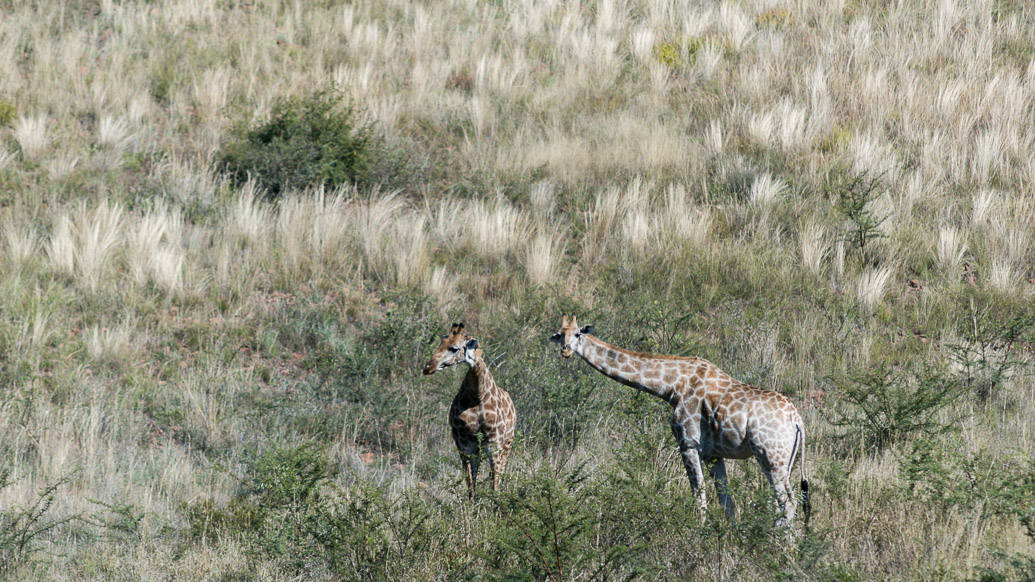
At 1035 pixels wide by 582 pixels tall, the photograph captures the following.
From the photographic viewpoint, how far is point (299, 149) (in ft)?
44.8

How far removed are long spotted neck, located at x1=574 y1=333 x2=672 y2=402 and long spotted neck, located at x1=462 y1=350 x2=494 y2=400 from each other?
0.73 metres

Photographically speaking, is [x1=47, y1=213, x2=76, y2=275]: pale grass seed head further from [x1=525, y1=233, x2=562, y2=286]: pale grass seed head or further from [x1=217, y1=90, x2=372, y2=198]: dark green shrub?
[x1=525, y1=233, x2=562, y2=286]: pale grass seed head

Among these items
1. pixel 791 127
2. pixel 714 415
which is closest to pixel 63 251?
pixel 714 415

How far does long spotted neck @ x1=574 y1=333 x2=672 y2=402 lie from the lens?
679 cm

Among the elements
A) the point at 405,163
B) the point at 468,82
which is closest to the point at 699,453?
the point at 405,163

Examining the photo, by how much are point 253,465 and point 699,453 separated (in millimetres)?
4159

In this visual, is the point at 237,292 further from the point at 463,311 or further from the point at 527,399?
the point at 527,399

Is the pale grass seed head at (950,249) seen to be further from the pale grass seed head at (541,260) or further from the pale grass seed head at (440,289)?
the pale grass seed head at (440,289)

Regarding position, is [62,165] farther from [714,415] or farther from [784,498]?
[784,498]

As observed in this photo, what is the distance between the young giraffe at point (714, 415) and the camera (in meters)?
6.20

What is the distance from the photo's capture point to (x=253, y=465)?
8.30m

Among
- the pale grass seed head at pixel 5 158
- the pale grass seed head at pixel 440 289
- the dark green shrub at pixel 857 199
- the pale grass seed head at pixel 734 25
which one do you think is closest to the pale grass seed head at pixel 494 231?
the pale grass seed head at pixel 440 289

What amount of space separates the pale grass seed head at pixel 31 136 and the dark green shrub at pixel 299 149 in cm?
264

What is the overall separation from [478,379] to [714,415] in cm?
178
